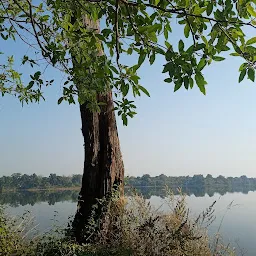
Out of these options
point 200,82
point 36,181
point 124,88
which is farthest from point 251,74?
point 36,181

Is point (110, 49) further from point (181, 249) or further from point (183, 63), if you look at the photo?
point (181, 249)

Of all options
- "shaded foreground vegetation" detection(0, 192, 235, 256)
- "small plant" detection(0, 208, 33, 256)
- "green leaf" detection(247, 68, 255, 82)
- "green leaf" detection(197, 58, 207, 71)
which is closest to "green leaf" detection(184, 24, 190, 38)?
"green leaf" detection(197, 58, 207, 71)

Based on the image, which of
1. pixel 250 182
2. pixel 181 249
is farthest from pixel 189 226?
pixel 250 182

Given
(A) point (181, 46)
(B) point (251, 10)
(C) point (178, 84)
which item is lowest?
(C) point (178, 84)

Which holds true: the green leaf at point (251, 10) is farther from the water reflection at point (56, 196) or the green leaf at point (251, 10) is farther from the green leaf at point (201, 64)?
the water reflection at point (56, 196)

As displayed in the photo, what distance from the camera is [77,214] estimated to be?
566 centimetres

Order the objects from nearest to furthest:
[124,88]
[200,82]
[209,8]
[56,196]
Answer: [200,82], [209,8], [124,88], [56,196]

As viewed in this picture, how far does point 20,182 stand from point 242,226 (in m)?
65.5

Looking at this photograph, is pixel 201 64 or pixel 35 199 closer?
pixel 201 64

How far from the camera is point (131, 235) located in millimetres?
4758

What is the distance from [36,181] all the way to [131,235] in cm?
7920

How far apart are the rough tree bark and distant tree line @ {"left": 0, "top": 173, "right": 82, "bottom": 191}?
68246 millimetres

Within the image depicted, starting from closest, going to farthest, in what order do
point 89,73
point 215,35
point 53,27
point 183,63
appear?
point 183,63
point 215,35
point 89,73
point 53,27

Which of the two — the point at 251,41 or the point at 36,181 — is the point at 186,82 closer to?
the point at 251,41
